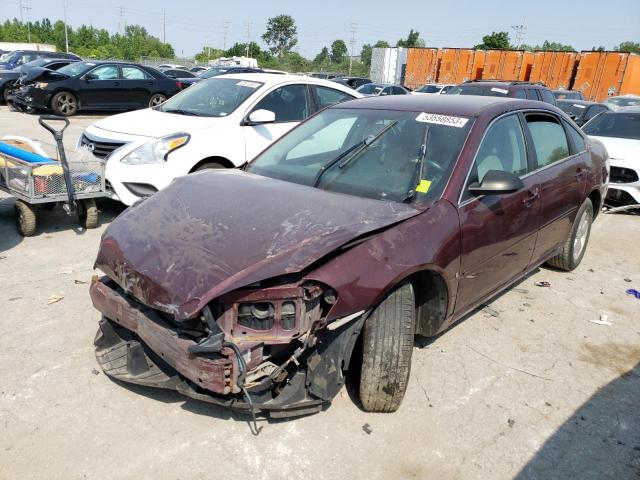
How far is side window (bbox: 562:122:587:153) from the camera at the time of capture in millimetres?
4793

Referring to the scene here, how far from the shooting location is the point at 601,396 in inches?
129

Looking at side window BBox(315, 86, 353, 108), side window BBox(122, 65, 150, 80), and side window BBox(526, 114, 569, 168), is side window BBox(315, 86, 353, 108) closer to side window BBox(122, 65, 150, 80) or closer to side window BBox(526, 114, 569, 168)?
side window BBox(526, 114, 569, 168)

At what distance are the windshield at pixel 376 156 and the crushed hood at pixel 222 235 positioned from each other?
196 millimetres

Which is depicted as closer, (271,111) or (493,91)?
(271,111)

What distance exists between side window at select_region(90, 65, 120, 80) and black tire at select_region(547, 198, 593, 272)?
14.0 metres

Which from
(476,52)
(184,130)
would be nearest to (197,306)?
(184,130)

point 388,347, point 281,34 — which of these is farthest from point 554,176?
point 281,34

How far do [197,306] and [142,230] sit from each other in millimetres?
828

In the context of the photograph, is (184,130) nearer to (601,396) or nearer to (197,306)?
(197,306)

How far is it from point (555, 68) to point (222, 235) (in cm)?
3100

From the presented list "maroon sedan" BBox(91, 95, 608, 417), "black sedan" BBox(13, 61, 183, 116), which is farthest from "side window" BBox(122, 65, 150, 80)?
"maroon sedan" BBox(91, 95, 608, 417)

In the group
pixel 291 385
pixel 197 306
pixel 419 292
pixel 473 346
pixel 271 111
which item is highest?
pixel 271 111

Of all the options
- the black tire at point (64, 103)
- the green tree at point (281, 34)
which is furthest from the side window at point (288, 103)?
the green tree at point (281, 34)

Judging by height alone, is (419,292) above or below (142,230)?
below
